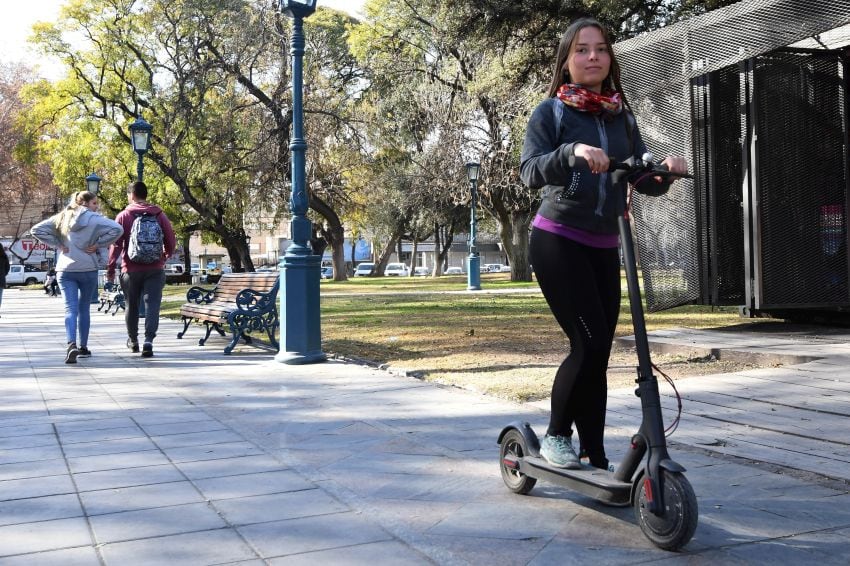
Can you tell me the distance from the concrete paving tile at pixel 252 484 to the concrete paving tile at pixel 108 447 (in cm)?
95

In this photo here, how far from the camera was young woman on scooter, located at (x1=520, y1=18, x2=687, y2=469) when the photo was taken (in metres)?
3.33

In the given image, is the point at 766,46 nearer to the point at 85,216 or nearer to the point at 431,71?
the point at 85,216

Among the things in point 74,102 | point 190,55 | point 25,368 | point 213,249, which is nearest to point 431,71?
point 190,55

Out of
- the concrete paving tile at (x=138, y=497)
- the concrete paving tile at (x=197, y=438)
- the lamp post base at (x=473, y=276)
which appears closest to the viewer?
the concrete paving tile at (x=138, y=497)

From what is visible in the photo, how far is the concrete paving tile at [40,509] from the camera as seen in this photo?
350 cm

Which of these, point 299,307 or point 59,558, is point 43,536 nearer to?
point 59,558

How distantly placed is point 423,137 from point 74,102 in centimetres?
1663

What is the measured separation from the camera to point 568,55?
11.5 feet

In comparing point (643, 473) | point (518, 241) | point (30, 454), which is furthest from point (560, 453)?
point (518, 241)

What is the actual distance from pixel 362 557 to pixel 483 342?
277 inches

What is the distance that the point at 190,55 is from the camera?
26531 millimetres

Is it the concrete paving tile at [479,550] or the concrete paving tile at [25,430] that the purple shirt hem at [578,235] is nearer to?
the concrete paving tile at [479,550]

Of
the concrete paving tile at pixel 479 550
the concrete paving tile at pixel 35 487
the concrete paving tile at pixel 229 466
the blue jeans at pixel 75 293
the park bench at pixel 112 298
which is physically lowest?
the concrete paving tile at pixel 479 550

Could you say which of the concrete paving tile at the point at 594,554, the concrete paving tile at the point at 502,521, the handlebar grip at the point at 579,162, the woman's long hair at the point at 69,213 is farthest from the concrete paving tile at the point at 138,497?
the woman's long hair at the point at 69,213
